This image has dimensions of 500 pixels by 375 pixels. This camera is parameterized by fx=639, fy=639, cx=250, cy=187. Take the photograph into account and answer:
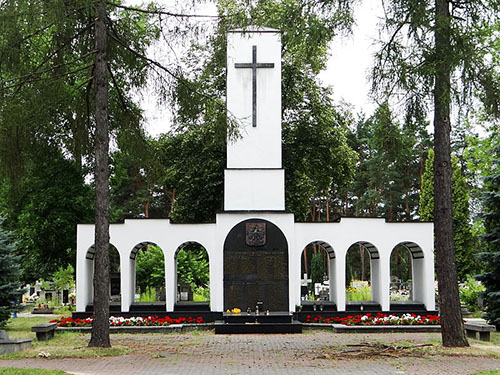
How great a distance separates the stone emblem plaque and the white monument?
3 cm

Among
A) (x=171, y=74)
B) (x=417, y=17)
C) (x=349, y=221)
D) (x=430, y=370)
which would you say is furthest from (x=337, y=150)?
(x=430, y=370)

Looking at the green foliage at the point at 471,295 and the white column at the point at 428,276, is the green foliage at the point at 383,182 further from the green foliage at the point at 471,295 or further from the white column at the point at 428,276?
the white column at the point at 428,276

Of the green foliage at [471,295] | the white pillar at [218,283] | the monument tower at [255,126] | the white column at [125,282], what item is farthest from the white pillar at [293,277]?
the green foliage at [471,295]

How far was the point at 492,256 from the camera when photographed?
1808cm

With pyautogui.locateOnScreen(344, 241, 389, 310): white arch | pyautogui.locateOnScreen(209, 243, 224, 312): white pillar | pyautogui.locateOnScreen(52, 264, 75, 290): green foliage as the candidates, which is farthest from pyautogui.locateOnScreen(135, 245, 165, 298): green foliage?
pyautogui.locateOnScreen(344, 241, 389, 310): white arch

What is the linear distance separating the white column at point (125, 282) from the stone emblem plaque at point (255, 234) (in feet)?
12.7

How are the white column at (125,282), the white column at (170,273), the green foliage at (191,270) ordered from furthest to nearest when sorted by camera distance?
the green foliage at (191,270) < the white column at (170,273) < the white column at (125,282)

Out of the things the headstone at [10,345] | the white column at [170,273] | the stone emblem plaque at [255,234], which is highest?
the stone emblem plaque at [255,234]

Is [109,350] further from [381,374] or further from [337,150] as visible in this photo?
[337,150]

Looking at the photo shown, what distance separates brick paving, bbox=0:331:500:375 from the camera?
1062cm

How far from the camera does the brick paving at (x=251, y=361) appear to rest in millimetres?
10617

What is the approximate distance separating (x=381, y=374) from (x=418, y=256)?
→ 11.0 m

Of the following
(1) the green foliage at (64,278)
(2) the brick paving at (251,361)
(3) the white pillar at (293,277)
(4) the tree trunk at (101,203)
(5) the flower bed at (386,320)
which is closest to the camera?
(2) the brick paving at (251,361)

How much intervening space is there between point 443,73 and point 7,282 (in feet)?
42.7
